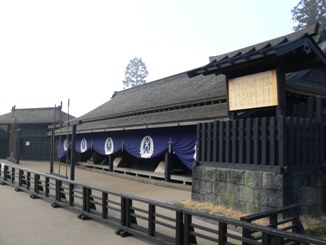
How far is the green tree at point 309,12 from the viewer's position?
4666cm

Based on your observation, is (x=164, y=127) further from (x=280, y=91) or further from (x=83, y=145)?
(x=83, y=145)

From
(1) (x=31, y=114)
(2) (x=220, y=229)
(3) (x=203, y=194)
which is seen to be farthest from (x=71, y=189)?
(1) (x=31, y=114)

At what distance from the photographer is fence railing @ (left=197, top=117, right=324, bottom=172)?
7770 millimetres

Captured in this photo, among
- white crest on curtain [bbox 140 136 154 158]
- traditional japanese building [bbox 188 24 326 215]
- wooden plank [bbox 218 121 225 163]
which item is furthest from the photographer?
white crest on curtain [bbox 140 136 154 158]

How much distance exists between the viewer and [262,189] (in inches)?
311

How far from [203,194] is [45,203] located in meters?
4.88

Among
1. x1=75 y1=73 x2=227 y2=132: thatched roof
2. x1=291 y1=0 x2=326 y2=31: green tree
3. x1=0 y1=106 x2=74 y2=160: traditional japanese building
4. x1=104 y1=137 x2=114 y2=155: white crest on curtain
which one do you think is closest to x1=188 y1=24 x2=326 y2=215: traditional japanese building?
x1=75 y1=73 x2=227 y2=132: thatched roof

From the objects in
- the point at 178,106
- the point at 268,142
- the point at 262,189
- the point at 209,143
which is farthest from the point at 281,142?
the point at 178,106

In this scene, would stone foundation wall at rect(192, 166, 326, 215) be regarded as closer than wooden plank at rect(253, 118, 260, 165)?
Yes

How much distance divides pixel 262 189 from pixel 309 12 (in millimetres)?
46794

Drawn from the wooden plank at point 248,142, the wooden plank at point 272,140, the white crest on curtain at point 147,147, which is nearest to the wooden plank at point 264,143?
the wooden plank at point 272,140

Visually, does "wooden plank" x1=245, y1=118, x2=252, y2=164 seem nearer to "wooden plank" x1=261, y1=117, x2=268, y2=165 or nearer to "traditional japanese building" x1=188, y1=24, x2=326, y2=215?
"traditional japanese building" x1=188, y1=24, x2=326, y2=215

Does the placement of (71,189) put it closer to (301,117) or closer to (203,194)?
(203,194)

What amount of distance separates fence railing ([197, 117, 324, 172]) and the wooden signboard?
56 cm
